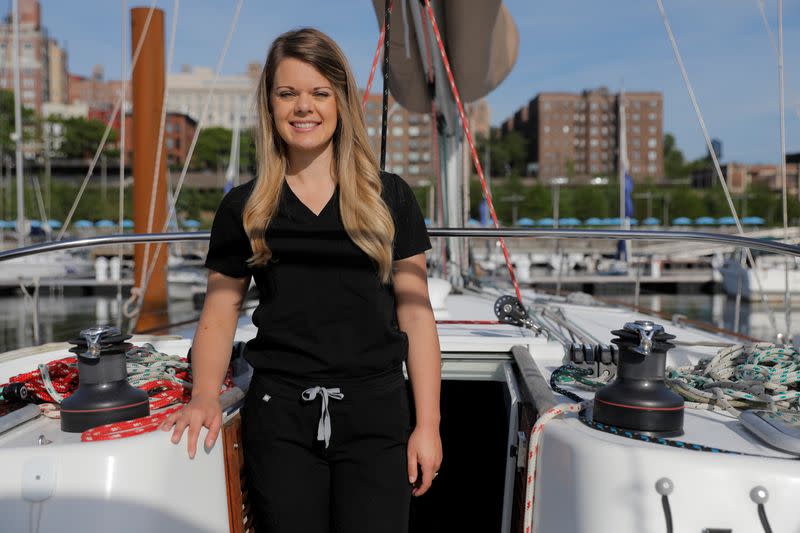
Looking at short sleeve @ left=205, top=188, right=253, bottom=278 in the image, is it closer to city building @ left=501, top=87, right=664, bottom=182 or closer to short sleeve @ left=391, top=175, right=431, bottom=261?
short sleeve @ left=391, top=175, right=431, bottom=261

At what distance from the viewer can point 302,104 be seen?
1.79 metres

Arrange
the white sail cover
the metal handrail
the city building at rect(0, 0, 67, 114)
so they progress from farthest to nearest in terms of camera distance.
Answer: the city building at rect(0, 0, 67, 114)
the white sail cover
the metal handrail

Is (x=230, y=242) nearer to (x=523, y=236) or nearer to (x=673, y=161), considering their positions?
(x=523, y=236)

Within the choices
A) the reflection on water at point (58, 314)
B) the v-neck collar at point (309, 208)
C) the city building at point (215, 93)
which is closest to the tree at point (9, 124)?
the reflection on water at point (58, 314)

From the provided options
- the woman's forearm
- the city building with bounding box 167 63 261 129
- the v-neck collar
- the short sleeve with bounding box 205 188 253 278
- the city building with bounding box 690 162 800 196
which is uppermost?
the city building with bounding box 167 63 261 129

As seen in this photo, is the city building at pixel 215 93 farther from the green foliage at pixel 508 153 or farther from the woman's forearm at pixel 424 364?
the woman's forearm at pixel 424 364

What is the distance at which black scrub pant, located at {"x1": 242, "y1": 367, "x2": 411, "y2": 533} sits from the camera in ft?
5.68

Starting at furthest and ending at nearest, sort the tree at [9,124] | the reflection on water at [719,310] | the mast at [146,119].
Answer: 1. the tree at [9,124]
2. the reflection on water at [719,310]
3. the mast at [146,119]

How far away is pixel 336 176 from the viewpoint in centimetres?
187

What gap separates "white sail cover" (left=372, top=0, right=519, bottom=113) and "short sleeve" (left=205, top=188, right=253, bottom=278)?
2.81 meters

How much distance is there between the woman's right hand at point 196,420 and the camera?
68.7 inches

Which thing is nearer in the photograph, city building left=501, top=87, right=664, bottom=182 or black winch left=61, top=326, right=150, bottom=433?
black winch left=61, top=326, right=150, bottom=433

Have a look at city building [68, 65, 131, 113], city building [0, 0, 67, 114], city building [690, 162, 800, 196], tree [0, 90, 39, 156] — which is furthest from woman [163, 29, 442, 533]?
city building [68, 65, 131, 113]

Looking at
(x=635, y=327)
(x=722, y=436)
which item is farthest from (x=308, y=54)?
(x=722, y=436)
